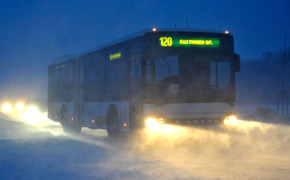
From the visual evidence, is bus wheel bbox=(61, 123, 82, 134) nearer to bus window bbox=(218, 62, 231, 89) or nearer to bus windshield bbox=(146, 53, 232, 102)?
bus windshield bbox=(146, 53, 232, 102)

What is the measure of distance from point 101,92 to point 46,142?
12.3 feet

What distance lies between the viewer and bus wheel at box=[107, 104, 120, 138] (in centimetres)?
1548

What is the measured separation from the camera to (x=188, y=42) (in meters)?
13.7

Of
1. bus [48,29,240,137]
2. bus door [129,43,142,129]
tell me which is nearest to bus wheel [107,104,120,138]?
bus [48,29,240,137]

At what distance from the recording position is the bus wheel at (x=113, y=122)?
15477 mm

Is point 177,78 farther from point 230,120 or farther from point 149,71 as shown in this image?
point 230,120

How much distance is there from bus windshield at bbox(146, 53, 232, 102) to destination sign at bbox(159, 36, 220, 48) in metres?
0.35

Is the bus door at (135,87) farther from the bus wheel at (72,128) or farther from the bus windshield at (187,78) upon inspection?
the bus wheel at (72,128)

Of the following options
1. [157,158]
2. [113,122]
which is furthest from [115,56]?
[157,158]

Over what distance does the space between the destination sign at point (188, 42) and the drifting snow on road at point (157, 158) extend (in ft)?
7.95

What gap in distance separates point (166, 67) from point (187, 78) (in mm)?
668

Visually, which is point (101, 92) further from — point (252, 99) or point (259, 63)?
point (259, 63)

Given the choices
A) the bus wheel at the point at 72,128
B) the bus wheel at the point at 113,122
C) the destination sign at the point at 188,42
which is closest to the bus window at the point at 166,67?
the destination sign at the point at 188,42


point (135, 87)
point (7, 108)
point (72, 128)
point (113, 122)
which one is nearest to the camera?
point (135, 87)
